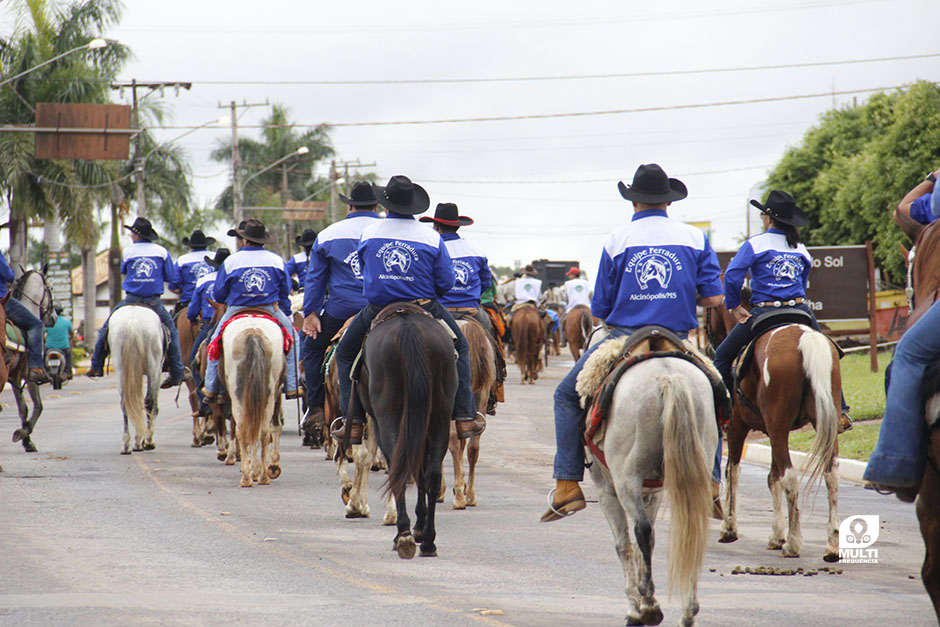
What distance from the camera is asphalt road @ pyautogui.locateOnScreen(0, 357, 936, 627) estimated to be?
22.8ft

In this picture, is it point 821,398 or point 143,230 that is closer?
point 821,398

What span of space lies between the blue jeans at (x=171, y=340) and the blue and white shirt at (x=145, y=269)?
0.09m

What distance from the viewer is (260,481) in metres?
12.7

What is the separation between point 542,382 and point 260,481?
18.2 meters

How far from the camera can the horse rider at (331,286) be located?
11.0 metres

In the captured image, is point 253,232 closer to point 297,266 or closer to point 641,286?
point 297,266

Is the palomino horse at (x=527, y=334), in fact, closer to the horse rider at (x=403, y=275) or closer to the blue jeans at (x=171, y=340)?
the blue jeans at (x=171, y=340)

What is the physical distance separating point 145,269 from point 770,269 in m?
9.07

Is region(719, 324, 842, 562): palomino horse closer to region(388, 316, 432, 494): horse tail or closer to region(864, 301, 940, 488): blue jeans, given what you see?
region(388, 316, 432, 494): horse tail

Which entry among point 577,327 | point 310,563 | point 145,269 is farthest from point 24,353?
point 577,327

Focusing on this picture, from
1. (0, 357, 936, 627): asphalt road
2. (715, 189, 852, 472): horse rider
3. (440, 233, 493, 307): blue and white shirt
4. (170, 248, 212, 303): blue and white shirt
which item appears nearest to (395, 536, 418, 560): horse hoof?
(0, 357, 936, 627): asphalt road

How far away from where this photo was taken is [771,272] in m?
9.87

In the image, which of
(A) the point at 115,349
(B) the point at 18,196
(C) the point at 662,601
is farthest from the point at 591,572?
(B) the point at 18,196

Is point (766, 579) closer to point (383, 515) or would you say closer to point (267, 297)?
point (383, 515)
